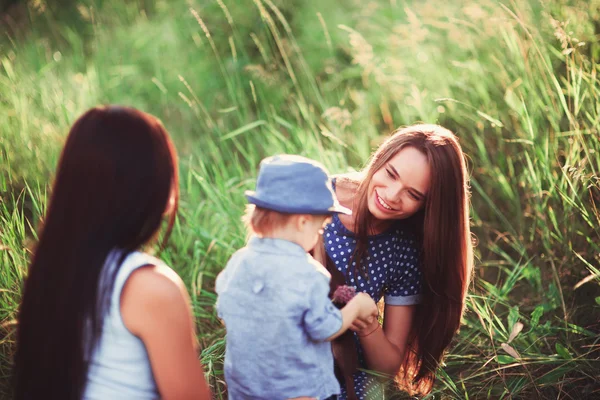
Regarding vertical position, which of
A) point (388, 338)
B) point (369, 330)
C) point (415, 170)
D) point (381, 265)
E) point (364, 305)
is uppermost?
point (415, 170)

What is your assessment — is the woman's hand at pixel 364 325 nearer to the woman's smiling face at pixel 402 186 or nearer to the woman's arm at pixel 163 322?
the woman's smiling face at pixel 402 186

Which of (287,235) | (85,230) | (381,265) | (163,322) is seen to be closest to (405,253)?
(381,265)

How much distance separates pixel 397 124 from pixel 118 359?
9.53ft

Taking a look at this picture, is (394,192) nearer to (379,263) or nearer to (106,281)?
(379,263)

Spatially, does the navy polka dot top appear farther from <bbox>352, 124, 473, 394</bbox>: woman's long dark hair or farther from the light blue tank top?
the light blue tank top

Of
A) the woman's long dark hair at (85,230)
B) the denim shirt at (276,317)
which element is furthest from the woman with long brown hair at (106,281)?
the denim shirt at (276,317)

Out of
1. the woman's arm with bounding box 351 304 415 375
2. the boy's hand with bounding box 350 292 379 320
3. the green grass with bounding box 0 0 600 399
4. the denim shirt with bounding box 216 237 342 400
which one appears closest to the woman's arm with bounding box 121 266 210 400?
the denim shirt with bounding box 216 237 342 400

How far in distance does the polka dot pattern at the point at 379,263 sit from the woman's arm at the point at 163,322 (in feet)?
2.81

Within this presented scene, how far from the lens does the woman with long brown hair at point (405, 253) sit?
6.68ft

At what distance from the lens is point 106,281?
1.37 m

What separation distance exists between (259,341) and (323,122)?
2.50m

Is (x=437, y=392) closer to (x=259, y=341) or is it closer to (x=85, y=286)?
(x=259, y=341)

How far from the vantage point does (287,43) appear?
14.0 feet

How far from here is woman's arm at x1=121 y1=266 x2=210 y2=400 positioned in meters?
1.36
